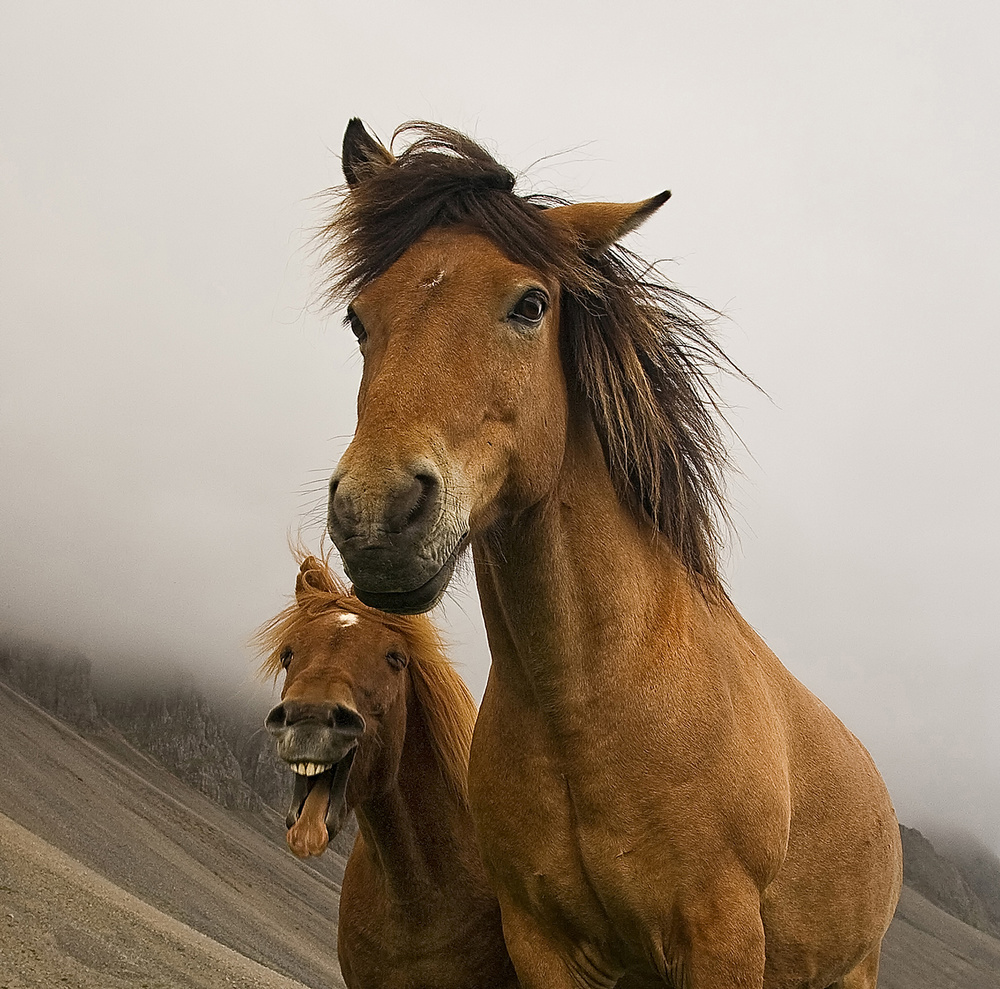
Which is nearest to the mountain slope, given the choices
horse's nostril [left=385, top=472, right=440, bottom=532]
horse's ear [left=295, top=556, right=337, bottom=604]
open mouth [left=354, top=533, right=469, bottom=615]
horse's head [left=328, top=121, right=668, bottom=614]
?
horse's ear [left=295, top=556, right=337, bottom=604]

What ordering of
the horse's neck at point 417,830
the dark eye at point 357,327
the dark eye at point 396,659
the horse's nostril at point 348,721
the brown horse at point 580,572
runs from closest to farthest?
the brown horse at point 580,572, the dark eye at point 357,327, the horse's nostril at point 348,721, the horse's neck at point 417,830, the dark eye at point 396,659

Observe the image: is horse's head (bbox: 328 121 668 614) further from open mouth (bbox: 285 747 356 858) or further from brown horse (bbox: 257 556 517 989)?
open mouth (bbox: 285 747 356 858)

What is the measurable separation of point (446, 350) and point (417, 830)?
3906 millimetres

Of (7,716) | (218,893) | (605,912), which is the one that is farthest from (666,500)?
(7,716)

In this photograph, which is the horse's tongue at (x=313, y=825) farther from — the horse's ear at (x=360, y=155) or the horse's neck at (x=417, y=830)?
the horse's ear at (x=360, y=155)

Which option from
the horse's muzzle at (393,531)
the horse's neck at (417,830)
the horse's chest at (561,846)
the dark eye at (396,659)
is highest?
the horse's muzzle at (393,531)

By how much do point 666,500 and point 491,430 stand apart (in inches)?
45.3

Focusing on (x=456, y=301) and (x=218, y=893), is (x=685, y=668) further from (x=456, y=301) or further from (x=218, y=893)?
(x=218, y=893)

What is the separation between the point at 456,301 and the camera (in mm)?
3316

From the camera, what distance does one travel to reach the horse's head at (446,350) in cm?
285

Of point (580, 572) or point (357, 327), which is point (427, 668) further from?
point (357, 327)

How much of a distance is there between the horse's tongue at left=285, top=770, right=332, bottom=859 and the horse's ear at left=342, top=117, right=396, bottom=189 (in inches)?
130

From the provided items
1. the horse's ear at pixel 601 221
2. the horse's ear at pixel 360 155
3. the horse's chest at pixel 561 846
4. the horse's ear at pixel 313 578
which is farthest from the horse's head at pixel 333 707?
the horse's ear at pixel 601 221

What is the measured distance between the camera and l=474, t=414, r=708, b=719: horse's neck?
12.1 ft
